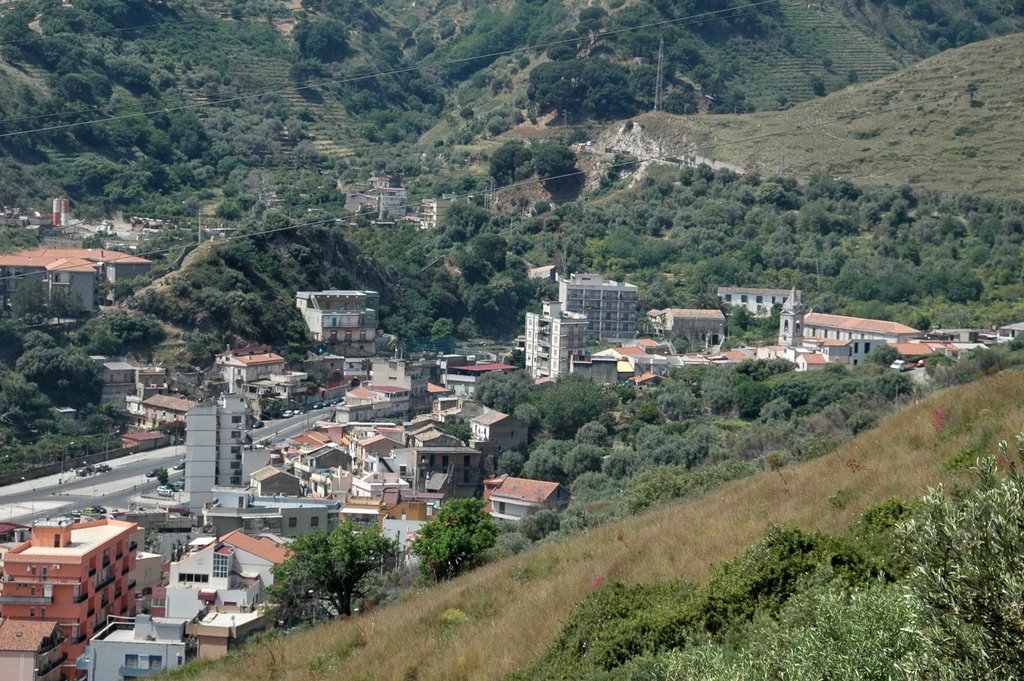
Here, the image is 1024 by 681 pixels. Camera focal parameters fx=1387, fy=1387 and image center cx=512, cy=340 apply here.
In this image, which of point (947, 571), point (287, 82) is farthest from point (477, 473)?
point (287, 82)

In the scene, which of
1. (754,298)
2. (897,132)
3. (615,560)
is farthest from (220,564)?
(897,132)

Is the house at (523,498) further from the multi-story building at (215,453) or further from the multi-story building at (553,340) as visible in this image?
the multi-story building at (553,340)

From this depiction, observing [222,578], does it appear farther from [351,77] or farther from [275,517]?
[351,77]

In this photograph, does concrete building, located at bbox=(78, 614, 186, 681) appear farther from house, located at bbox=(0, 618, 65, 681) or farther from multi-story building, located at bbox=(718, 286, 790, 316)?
multi-story building, located at bbox=(718, 286, 790, 316)

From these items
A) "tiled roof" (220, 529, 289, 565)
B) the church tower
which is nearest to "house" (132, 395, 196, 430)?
"tiled roof" (220, 529, 289, 565)

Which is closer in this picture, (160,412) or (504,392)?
(160,412)

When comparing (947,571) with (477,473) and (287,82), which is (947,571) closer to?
(477,473)
